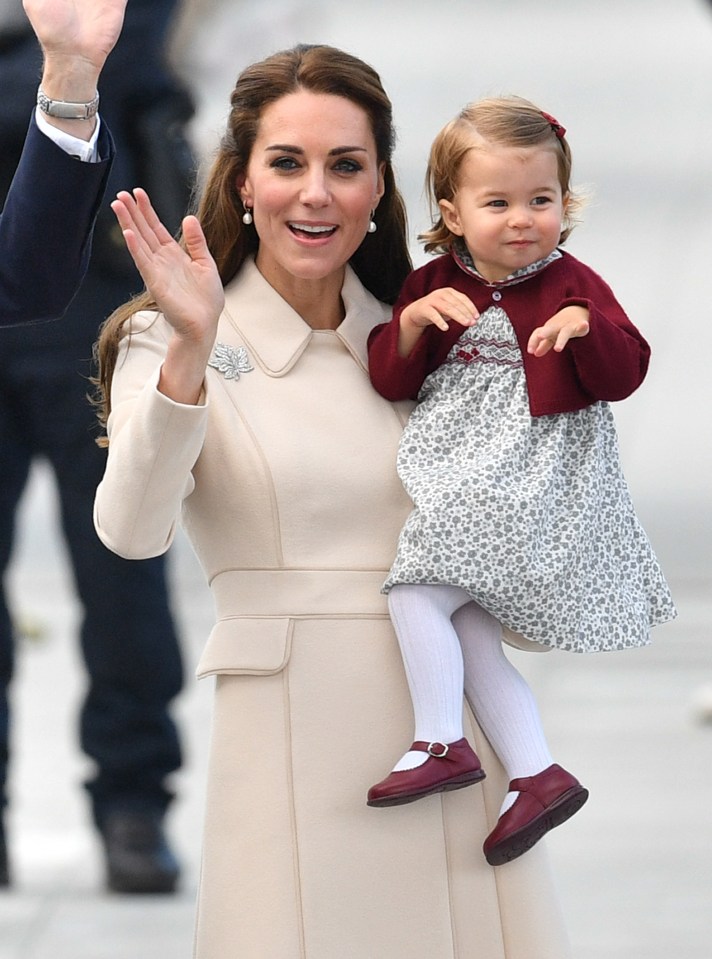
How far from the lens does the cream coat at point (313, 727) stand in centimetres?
230

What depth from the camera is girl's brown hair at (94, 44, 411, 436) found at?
95.0 inches

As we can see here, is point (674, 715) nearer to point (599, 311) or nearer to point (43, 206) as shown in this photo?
point (599, 311)

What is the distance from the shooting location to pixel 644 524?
31.6ft

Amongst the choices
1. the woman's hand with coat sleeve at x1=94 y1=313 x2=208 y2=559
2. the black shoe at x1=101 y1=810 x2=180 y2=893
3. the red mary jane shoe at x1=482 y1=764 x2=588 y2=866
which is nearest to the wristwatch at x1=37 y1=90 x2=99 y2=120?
the woman's hand with coat sleeve at x1=94 y1=313 x2=208 y2=559

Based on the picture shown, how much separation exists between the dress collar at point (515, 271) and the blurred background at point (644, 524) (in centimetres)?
17

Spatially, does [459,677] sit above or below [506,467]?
below

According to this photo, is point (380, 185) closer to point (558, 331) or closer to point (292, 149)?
point (292, 149)

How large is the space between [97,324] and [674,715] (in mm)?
2697

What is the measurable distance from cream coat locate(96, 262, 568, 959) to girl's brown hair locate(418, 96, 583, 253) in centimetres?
32

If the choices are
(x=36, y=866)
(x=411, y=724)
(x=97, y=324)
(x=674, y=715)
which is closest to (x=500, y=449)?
(x=411, y=724)

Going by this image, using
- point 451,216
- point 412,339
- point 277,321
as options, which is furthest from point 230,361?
point 451,216

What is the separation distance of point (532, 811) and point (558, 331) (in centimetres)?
56

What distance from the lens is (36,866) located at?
4398mm

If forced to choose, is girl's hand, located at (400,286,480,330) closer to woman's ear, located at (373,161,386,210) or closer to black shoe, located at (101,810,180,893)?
woman's ear, located at (373,161,386,210)
